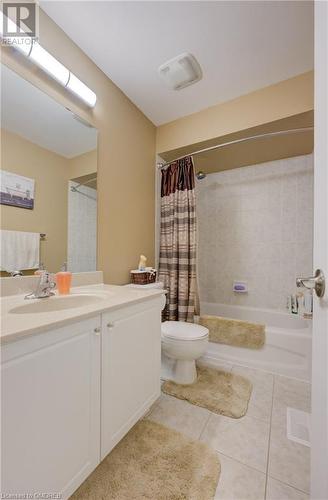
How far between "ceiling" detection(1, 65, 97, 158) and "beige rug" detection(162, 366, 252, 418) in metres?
1.82

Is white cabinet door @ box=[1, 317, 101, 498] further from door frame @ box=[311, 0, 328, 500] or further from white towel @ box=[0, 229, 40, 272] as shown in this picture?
door frame @ box=[311, 0, 328, 500]

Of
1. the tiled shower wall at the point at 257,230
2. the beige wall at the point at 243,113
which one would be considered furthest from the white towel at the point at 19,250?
the tiled shower wall at the point at 257,230

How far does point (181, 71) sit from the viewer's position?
1.56 m

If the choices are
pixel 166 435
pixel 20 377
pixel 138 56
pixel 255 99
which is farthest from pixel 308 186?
pixel 20 377

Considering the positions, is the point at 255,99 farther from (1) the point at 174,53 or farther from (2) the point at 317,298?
(2) the point at 317,298

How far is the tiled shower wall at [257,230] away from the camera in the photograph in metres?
2.35

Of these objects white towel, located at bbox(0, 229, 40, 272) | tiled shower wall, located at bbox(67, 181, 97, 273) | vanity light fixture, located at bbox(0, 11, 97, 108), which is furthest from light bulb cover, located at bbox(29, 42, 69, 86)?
white towel, located at bbox(0, 229, 40, 272)

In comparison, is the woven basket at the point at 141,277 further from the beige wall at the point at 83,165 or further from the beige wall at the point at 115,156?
the beige wall at the point at 83,165

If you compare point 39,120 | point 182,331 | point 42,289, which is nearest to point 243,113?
point 39,120

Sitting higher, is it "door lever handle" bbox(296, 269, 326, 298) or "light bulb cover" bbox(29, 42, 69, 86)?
"light bulb cover" bbox(29, 42, 69, 86)

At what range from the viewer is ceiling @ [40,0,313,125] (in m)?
1.20

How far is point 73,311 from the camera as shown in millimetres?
793

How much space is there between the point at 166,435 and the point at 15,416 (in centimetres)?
89

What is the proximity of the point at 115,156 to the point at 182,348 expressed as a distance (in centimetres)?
161
